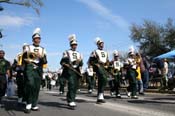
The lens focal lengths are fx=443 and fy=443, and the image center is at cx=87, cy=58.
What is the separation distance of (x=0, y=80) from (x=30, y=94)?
1.73m

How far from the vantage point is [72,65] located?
525 inches

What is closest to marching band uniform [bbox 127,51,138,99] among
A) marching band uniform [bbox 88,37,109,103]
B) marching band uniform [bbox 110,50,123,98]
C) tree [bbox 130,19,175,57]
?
marching band uniform [bbox 110,50,123,98]

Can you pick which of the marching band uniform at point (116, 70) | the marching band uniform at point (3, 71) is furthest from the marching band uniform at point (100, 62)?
the marching band uniform at point (116, 70)

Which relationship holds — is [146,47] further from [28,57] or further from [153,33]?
[28,57]

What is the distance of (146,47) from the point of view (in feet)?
210

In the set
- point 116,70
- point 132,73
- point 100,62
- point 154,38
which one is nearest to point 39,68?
point 100,62

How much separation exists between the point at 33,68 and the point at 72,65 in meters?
1.58

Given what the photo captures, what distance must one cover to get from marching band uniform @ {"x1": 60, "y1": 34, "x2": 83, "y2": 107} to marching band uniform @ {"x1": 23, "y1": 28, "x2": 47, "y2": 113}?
1108mm

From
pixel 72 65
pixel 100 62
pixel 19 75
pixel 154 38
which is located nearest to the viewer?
pixel 72 65

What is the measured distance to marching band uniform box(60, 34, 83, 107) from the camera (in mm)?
13188

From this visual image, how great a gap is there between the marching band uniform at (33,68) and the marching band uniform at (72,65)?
1.11 meters

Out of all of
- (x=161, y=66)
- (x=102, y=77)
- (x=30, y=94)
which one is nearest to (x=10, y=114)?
(x=30, y=94)

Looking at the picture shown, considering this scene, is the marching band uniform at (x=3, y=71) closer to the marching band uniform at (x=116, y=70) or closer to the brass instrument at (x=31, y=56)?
the brass instrument at (x=31, y=56)

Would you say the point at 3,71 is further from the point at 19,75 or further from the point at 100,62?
the point at 100,62
